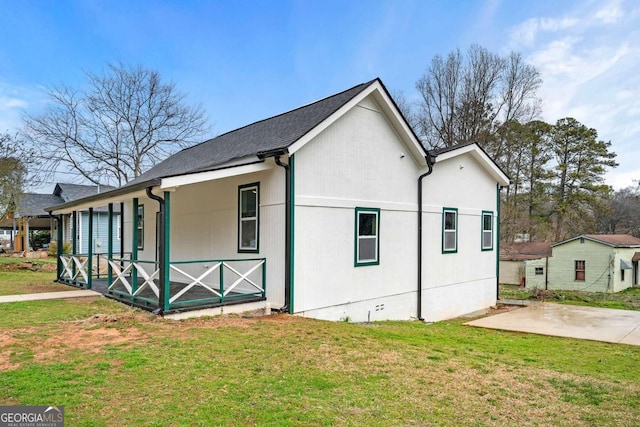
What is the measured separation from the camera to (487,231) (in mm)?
15102

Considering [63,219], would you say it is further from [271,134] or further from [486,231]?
[486,231]

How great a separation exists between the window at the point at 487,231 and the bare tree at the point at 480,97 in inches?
603

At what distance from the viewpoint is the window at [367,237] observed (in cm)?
1005


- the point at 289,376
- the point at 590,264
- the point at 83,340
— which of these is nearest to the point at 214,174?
the point at 83,340

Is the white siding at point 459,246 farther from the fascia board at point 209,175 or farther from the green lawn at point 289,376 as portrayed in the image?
the fascia board at point 209,175

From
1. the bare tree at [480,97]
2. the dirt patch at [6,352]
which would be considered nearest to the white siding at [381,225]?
the dirt patch at [6,352]

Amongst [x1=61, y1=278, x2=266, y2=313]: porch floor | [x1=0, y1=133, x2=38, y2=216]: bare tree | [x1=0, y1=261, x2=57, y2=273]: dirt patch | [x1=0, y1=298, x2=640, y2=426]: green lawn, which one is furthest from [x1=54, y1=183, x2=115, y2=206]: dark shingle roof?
[x1=0, y1=298, x2=640, y2=426]: green lawn

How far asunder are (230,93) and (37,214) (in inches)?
639

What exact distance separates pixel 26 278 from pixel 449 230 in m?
14.9

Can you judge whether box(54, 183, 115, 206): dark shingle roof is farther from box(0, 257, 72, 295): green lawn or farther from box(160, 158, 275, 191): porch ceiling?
box(160, 158, 275, 191): porch ceiling

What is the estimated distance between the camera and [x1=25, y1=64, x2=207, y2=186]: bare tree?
2762 cm

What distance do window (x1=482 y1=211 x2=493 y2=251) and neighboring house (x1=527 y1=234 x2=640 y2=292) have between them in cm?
1124

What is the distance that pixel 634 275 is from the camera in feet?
88.1

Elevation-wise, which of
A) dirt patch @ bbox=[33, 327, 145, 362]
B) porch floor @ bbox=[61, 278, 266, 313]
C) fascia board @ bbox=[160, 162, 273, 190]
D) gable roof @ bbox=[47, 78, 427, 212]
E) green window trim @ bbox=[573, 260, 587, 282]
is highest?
gable roof @ bbox=[47, 78, 427, 212]
